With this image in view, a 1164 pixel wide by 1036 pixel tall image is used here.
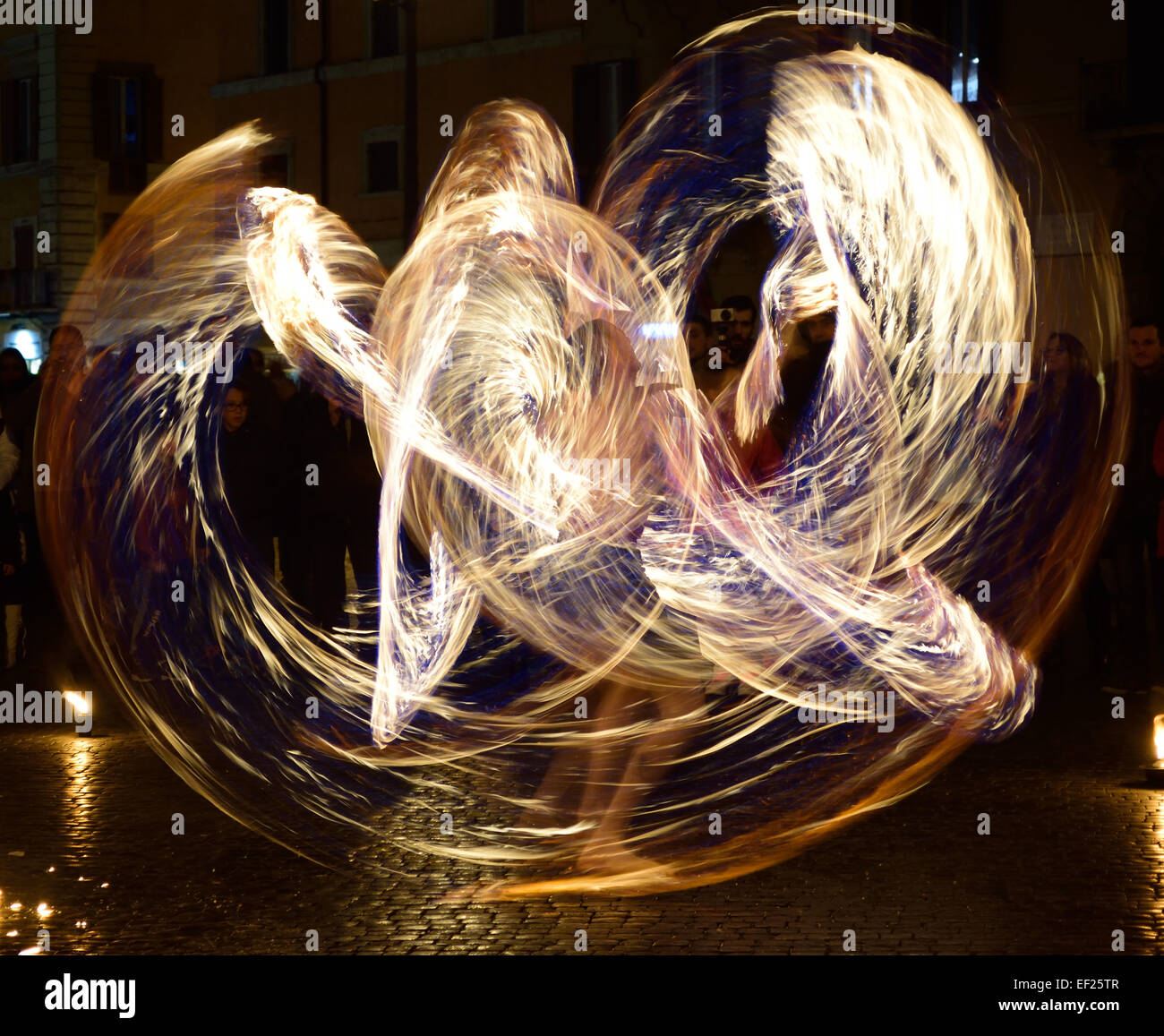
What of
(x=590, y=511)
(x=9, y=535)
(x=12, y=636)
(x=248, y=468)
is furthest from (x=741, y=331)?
(x=12, y=636)

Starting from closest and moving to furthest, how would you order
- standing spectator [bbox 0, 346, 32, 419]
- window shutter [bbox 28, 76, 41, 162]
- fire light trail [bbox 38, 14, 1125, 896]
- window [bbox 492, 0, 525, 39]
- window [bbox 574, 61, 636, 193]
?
fire light trail [bbox 38, 14, 1125, 896] → standing spectator [bbox 0, 346, 32, 419] → window [bbox 574, 61, 636, 193] → window [bbox 492, 0, 525, 39] → window shutter [bbox 28, 76, 41, 162]

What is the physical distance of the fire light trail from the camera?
25.8 feet

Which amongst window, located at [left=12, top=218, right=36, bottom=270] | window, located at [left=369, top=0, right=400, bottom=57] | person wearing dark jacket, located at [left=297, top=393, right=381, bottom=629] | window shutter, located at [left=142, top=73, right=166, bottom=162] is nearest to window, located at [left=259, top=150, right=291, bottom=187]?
window, located at [left=369, top=0, right=400, bottom=57]

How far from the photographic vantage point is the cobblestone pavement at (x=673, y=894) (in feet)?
18.4

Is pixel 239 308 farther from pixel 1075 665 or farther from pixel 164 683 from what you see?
pixel 1075 665

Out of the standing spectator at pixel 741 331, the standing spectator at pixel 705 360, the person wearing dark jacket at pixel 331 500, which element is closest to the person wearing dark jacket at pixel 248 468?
the person wearing dark jacket at pixel 331 500

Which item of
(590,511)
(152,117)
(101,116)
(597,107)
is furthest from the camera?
(101,116)

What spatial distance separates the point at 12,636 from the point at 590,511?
6.87m

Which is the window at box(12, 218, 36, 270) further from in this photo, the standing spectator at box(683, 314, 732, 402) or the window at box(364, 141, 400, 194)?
the standing spectator at box(683, 314, 732, 402)

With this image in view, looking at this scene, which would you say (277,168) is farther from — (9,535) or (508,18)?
(9,535)

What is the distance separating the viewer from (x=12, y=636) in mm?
12961

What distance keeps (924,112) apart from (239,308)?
190 inches

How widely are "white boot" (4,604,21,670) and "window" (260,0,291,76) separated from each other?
2826 cm

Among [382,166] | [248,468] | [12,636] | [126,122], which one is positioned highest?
[126,122]
